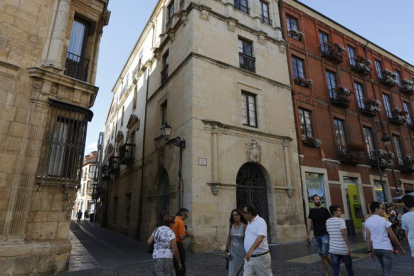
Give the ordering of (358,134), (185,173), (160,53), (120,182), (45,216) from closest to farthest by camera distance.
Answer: (45,216) < (185,173) < (160,53) < (358,134) < (120,182)

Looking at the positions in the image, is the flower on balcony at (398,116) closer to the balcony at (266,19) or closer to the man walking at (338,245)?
the balcony at (266,19)

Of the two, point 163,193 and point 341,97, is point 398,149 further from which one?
point 163,193

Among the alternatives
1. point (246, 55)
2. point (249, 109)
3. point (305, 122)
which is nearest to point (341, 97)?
point (305, 122)

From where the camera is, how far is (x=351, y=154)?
1636 cm

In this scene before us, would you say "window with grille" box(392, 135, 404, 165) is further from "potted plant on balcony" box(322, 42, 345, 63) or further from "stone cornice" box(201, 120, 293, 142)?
"stone cornice" box(201, 120, 293, 142)

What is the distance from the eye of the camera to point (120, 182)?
2117cm

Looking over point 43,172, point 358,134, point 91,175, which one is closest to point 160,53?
point 43,172

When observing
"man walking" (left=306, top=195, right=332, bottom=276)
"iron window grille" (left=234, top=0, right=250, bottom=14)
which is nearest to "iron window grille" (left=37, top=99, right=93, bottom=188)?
"man walking" (left=306, top=195, right=332, bottom=276)

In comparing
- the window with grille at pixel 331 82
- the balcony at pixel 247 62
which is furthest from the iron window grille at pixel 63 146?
the window with grille at pixel 331 82

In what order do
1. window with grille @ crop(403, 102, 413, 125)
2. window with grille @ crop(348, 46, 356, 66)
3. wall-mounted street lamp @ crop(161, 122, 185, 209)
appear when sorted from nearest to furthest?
wall-mounted street lamp @ crop(161, 122, 185, 209) → window with grille @ crop(348, 46, 356, 66) → window with grille @ crop(403, 102, 413, 125)

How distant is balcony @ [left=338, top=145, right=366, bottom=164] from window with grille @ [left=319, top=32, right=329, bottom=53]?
23.1 feet

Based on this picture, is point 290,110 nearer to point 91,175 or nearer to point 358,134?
point 358,134

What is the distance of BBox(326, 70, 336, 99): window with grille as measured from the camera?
18.0 metres

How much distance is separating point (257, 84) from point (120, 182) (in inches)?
531
